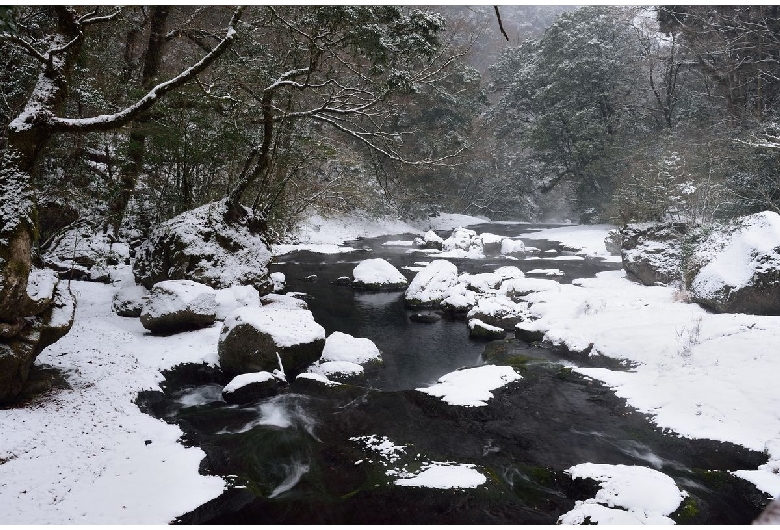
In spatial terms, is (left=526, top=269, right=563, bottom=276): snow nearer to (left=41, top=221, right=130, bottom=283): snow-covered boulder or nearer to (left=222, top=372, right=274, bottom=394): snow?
(left=222, top=372, right=274, bottom=394): snow

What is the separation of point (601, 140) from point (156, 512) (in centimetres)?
3227

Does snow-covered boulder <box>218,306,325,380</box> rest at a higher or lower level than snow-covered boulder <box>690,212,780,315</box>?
lower

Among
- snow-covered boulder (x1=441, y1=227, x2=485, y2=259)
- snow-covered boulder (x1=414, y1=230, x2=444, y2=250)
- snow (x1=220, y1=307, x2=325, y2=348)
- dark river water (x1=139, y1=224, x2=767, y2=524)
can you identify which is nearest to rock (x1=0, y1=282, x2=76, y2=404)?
dark river water (x1=139, y1=224, x2=767, y2=524)

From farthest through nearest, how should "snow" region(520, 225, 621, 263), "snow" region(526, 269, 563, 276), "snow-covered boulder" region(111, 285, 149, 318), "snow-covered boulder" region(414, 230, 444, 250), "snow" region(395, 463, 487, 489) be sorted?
1. "snow-covered boulder" region(414, 230, 444, 250)
2. "snow" region(520, 225, 621, 263)
3. "snow" region(526, 269, 563, 276)
4. "snow-covered boulder" region(111, 285, 149, 318)
5. "snow" region(395, 463, 487, 489)

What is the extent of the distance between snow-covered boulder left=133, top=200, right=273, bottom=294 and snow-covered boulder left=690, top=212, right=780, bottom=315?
35.0 ft

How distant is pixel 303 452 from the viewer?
5.71 metres

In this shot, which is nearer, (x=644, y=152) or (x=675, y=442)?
(x=675, y=442)

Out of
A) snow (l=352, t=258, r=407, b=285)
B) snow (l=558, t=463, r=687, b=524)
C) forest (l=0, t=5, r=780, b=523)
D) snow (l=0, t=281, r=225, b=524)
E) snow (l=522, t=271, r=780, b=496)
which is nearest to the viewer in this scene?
snow (l=0, t=281, r=225, b=524)

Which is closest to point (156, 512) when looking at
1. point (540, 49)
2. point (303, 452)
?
point (303, 452)

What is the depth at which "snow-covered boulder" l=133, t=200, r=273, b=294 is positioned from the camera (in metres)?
10.1

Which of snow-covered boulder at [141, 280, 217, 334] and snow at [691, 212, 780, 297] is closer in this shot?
snow-covered boulder at [141, 280, 217, 334]

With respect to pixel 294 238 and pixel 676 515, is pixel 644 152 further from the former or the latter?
pixel 676 515

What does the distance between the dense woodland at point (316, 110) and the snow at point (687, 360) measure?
423 cm

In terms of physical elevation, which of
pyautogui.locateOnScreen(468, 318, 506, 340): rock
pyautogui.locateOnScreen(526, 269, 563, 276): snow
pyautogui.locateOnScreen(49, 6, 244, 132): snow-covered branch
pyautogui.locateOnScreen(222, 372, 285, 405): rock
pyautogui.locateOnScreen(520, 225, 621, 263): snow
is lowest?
pyautogui.locateOnScreen(222, 372, 285, 405): rock
